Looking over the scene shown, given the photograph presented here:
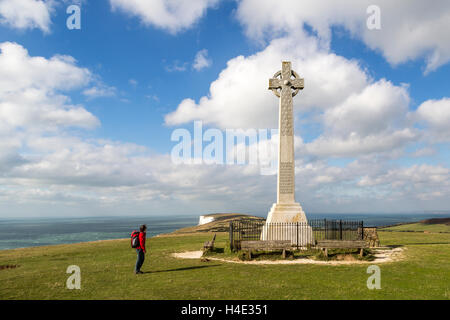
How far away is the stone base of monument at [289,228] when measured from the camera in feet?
57.9

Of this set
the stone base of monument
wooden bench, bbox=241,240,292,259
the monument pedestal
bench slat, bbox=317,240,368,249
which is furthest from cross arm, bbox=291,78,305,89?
wooden bench, bbox=241,240,292,259

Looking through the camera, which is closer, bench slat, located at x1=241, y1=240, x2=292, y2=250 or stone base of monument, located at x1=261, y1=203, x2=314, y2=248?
bench slat, located at x1=241, y1=240, x2=292, y2=250

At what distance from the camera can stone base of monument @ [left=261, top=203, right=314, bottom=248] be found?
1766 centimetres

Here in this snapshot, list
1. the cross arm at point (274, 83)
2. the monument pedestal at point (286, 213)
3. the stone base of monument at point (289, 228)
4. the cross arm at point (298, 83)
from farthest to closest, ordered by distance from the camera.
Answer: the cross arm at point (274, 83)
the cross arm at point (298, 83)
the monument pedestal at point (286, 213)
the stone base of monument at point (289, 228)

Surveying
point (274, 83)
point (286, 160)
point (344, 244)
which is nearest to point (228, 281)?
point (344, 244)

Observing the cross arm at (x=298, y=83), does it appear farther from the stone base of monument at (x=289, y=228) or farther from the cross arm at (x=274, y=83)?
the stone base of monument at (x=289, y=228)

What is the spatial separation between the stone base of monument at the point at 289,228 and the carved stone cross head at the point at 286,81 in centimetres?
845

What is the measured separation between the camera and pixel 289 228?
1772 centimetres

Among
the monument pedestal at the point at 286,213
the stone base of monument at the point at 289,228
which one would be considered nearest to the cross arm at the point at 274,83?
the monument pedestal at the point at 286,213

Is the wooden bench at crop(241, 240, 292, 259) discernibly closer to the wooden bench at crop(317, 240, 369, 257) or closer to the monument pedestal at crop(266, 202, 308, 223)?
the wooden bench at crop(317, 240, 369, 257)

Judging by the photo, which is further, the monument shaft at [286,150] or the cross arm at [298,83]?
the cross arm at [298,83]
